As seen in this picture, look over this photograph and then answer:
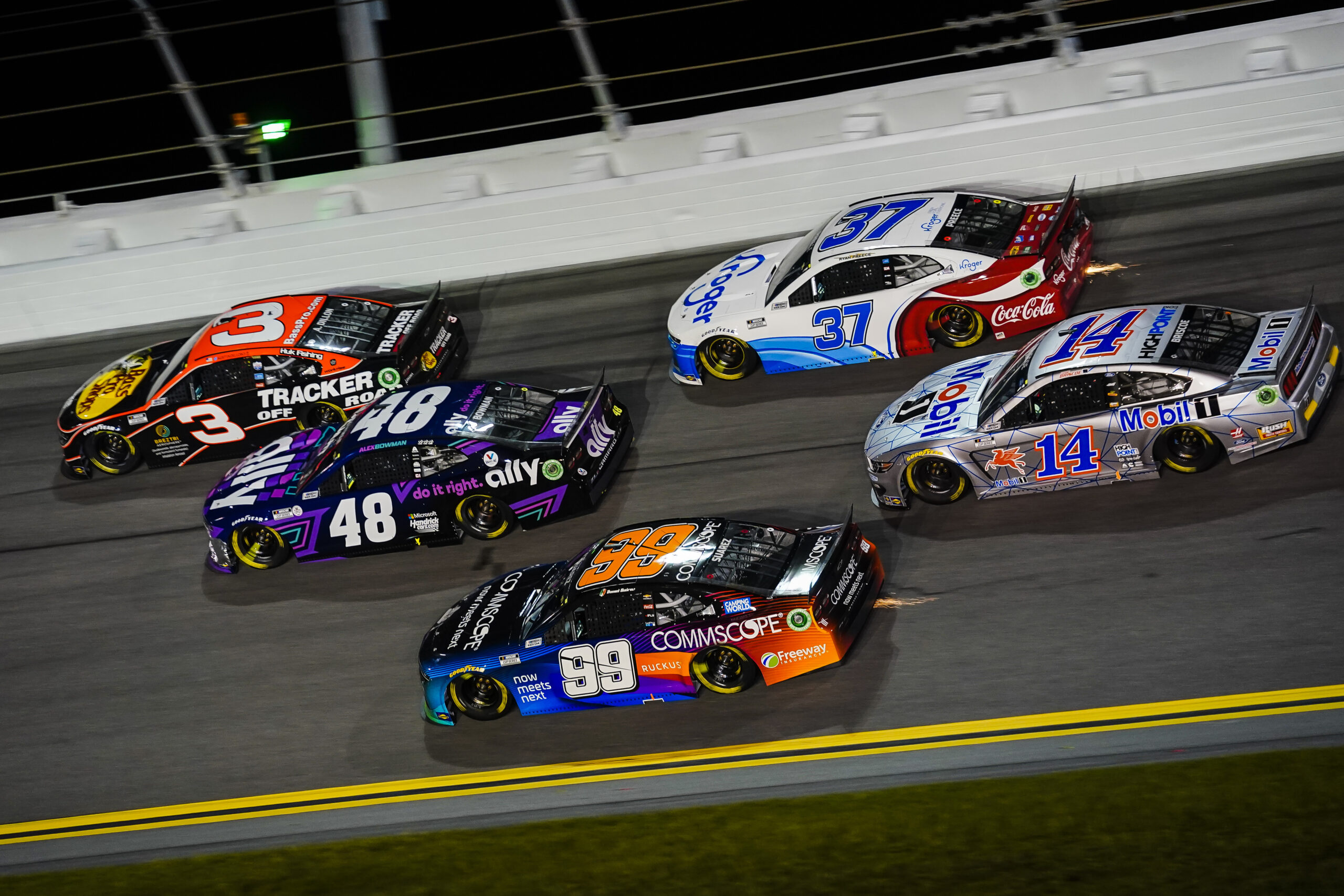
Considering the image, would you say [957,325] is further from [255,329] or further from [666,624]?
[255,329]

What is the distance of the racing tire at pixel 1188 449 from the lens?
34.0ft

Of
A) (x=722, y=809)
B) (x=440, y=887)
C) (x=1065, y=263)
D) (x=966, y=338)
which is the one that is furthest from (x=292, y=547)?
(x=1065, y=263)

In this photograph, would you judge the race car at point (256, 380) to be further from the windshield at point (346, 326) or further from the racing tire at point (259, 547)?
the racing tire at point (259, 547)

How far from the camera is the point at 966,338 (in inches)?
519

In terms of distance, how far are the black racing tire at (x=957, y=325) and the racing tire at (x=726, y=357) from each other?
1870 millimetres

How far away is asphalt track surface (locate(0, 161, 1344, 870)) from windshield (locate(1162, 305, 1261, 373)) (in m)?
1.00

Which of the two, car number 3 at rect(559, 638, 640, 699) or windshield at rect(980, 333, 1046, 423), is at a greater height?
windshield at rect(980, 333, 1046, 423)

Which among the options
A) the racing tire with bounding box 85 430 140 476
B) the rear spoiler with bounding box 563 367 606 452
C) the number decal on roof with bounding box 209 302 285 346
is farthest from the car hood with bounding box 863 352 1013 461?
the racing tire with bounding box 85 430 140 476

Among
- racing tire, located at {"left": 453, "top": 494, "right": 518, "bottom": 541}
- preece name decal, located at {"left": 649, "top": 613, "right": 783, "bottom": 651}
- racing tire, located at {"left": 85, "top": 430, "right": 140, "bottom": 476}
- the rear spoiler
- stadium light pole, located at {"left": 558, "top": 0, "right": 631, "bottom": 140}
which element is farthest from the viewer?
stadium light pole, located at {"left": 558, "top": 0, "right": 631, "bottom": 140}

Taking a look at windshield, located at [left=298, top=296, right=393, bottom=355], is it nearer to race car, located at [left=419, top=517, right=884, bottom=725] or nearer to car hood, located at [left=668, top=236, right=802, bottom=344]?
car hood, located at [left=668, top=236, right=802, bottom=344]

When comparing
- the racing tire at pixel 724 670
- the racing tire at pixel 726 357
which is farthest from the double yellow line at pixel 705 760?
the racing tire at pixel 726 357

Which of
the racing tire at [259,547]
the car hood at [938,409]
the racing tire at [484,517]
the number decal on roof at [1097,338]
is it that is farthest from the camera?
the racing tire at [259,547]

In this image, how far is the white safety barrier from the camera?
1535 centimetres

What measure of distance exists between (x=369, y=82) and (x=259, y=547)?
24.4 feet
